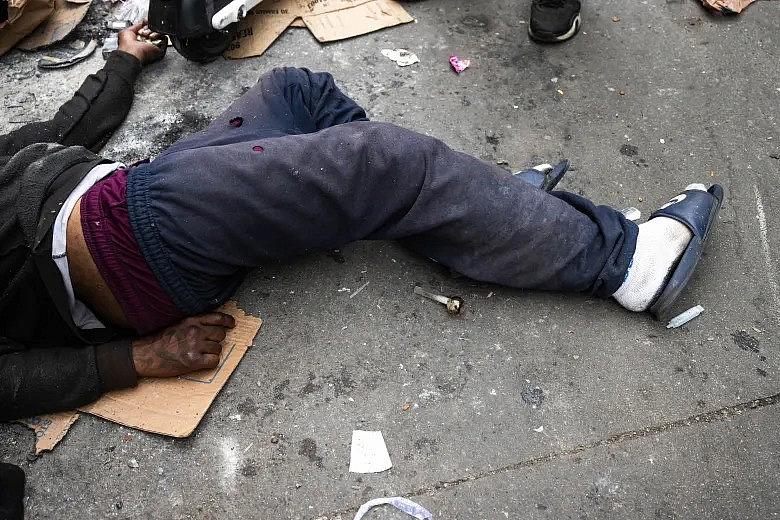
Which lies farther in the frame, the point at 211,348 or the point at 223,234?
the point at 211,348

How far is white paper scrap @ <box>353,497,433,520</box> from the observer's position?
1613 millimetres

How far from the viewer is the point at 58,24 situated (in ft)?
9.43

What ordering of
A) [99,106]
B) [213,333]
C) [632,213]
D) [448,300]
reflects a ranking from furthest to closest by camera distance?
[99,106]
[632,213]
[448,300]
[213,333]

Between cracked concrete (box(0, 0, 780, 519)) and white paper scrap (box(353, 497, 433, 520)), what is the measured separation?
2cm

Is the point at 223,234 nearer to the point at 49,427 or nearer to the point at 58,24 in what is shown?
the point at 49,427

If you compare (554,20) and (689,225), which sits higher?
(554,20)

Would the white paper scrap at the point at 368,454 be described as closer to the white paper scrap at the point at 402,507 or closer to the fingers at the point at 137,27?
the white paper scrap at the point at 402,507

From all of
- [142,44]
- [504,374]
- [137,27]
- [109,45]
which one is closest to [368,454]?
[504,374]

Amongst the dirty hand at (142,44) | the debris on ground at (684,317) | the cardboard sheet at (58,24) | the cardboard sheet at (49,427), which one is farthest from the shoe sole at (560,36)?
the cardboard sheet at (49,427)

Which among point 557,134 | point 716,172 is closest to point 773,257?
point 716,172

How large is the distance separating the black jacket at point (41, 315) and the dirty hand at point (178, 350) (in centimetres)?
4

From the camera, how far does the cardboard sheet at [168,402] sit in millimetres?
1744

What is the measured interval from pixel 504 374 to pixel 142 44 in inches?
76.0

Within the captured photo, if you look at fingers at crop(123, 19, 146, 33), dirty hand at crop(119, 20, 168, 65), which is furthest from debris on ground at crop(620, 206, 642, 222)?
fingers at crop(123, 19, 146, 33)
